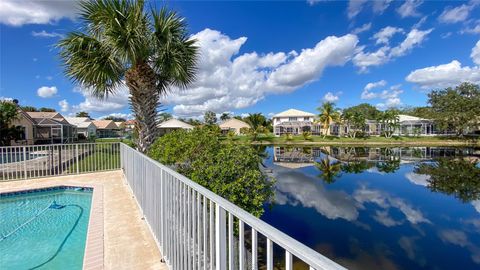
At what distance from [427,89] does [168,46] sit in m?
54.4

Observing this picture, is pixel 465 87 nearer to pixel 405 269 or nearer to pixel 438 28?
pixel 438 28

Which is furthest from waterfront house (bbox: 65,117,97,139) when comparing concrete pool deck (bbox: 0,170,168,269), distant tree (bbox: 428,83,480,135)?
distant tree (bbox: 428,83,480,135)

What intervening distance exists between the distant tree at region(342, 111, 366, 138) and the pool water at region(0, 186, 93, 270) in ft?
113

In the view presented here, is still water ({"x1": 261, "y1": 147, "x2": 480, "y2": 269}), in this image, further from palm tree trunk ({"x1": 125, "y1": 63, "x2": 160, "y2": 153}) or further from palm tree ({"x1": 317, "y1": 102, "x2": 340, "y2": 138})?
palm tree ({"x1": 317, "y1": 102, "x2": 340, "y2": 138})

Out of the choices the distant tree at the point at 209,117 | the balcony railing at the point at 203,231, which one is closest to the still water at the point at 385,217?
the balcony railing at the point at 203,231

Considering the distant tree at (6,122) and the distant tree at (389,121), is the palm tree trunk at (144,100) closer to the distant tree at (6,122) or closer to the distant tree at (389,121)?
the distant tree at (6,122)

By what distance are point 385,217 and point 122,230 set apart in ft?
22.6

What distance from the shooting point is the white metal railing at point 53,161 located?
784 cm

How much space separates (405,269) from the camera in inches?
178

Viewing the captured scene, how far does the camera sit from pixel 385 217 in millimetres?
6918

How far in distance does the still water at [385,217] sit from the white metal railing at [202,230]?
3.62 m

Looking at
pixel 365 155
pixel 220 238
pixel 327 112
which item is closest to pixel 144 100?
pixel 220 238

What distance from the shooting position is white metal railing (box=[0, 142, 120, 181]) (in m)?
7.84

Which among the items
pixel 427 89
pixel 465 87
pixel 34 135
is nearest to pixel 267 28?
pixel 34 135
